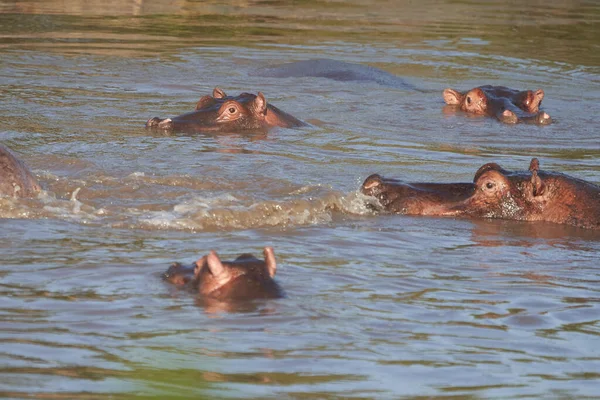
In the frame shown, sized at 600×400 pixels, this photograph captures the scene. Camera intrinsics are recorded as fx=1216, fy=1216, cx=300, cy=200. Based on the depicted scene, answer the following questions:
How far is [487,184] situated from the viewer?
280 inches

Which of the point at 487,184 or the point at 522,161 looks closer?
the point at 487,184

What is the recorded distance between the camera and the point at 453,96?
1191 cm

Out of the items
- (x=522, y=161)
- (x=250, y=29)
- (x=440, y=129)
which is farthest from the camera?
(x=250, y=29)

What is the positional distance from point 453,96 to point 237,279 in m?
7.42

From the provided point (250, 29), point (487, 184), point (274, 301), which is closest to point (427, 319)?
point (274, 301)

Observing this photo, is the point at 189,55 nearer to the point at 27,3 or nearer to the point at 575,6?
the point at 27,3

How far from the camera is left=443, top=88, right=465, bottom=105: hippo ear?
11852mm

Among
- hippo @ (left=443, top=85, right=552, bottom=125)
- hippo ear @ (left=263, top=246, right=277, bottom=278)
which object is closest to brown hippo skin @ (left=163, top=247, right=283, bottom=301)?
hippo ear @ (left=263, top=246, right=277, bottom=278)

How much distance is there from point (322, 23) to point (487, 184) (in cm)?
1174

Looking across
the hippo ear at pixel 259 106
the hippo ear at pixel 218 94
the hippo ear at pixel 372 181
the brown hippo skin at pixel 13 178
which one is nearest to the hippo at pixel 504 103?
the hippo ear at pixel 259 106

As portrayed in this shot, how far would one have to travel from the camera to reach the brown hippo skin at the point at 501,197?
7062mm

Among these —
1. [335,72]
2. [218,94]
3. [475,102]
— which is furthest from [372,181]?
[335,72]

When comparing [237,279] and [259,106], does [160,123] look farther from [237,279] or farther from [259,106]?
[237,279]

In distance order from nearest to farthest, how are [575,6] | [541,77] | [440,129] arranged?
[440,129]
[541,77]
[575,6]
